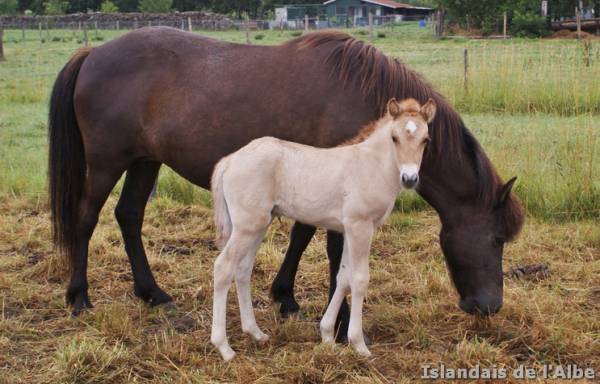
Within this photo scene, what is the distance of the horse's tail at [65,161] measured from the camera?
495 centimetres

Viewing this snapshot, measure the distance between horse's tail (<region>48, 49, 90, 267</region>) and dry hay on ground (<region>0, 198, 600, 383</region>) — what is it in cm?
53

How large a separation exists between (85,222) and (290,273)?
4.99ft

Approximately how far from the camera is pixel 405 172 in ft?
10.6

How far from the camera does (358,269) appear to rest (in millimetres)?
3705

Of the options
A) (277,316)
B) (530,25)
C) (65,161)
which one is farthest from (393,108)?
(530,25)

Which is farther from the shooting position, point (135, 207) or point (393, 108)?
point (135, 207)

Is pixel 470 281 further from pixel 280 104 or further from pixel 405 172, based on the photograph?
pixel 280 104

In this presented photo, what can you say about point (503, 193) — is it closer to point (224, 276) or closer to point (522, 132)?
point (224, 276)

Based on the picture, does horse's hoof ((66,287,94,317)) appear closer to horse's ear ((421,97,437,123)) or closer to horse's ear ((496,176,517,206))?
horse's ear ((421,97,437,123))

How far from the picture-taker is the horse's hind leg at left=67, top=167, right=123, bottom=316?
477 cm

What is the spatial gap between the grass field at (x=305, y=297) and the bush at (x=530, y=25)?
28622 millimetres

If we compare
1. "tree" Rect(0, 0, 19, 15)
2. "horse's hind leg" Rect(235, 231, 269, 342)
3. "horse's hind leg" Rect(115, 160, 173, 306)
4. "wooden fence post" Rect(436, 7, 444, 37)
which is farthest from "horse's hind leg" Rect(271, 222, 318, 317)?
"tree" Rect(0, 0, 19, 15)

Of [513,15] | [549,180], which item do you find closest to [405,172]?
[549,180]

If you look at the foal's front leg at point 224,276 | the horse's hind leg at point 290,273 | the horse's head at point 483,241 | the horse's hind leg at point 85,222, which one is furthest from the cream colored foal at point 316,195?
the horse's hind leg at point 85,222
